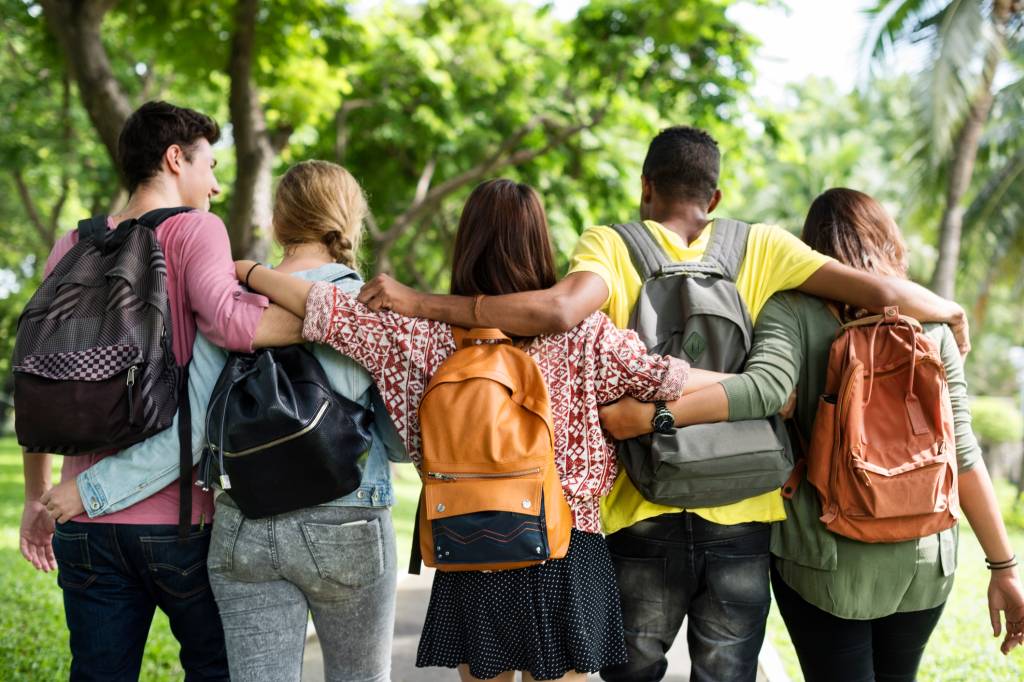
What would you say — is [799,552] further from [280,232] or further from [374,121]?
[374,121]

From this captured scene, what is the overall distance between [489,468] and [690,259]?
0.92 m

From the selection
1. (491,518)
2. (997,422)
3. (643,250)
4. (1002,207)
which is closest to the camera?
(491,518)

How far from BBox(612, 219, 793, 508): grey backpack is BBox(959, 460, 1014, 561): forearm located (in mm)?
606

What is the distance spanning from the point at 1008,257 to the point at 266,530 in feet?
65.8

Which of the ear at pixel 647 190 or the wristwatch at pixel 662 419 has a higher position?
the ear at pixel 647 190

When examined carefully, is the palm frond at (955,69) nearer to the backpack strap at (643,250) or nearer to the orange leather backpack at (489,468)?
the backpack strap at (643,250)

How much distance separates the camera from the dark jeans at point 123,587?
2.47 meters

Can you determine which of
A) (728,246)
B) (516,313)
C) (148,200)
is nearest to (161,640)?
(148,200)

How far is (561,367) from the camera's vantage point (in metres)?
2.48

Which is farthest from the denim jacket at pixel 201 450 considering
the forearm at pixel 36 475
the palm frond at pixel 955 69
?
the palm frond at pixel 955 69

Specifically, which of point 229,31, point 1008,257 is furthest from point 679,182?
point 1008,257

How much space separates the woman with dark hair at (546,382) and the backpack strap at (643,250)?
0.26 meters

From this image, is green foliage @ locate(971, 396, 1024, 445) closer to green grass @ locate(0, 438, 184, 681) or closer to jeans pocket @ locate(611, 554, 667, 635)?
green grass @ locate(0, 438, 184, 681)

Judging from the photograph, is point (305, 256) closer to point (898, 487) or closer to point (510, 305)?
point (510, 305)
